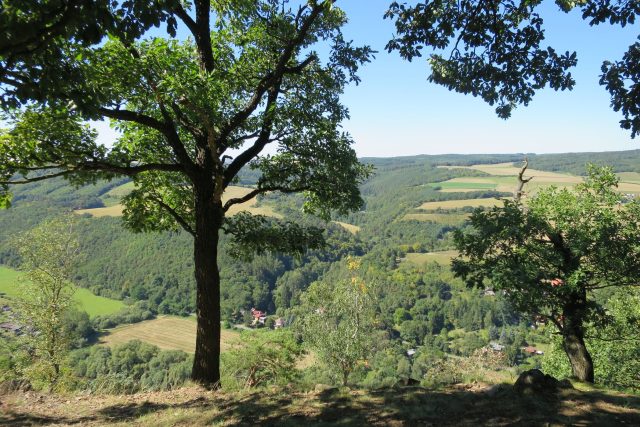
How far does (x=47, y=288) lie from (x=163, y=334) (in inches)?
2609

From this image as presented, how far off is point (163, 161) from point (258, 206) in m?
150

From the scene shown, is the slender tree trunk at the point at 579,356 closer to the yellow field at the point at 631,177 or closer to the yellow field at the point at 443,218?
the yellow field at the point at 443,218

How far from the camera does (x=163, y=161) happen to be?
8.28 m

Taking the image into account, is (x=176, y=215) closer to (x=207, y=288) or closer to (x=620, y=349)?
(x=207, y=288)

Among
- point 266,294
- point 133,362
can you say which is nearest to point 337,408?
point 133,362

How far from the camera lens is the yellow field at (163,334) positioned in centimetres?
7256

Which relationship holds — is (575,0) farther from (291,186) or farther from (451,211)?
(451,211)

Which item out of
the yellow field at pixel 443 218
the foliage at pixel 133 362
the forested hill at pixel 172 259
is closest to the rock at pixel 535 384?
the foliage at pixel 133 362

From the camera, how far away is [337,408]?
6.45 meters

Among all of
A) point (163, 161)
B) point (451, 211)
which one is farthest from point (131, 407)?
point (451, 211)

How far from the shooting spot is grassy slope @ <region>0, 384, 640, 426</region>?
5668 mm

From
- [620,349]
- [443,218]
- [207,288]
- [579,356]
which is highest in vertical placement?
[207,288]

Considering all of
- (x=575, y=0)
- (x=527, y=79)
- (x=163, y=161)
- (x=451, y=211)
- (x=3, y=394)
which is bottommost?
(x=451, y=211)

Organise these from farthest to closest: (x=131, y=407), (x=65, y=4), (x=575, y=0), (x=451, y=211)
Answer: (x=451, y=211), (x=131, y=407), (x=575, y=0), (x=65, y=4)
